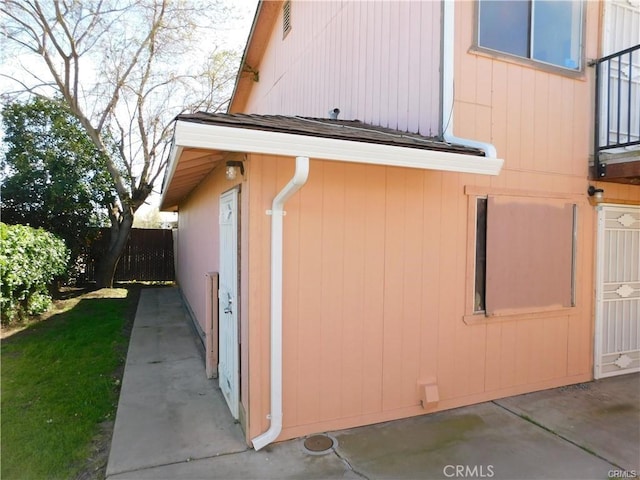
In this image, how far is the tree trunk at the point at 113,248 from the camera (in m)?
12.7

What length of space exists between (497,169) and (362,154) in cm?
133

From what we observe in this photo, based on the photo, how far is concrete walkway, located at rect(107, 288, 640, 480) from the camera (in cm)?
322

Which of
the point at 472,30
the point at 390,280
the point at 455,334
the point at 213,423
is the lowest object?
the point at 213,423

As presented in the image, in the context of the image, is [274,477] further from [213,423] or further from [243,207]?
[243,207]

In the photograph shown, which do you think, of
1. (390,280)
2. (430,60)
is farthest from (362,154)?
(430,60)

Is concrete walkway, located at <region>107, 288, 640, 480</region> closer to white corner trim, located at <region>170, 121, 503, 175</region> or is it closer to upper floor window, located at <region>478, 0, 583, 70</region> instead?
white corner trim, located at <region>170, 121, 503, 175</region>

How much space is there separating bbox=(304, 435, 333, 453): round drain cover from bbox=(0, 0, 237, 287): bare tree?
10916 millimetres

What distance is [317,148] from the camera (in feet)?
10.2

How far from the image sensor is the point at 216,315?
16.6 feet

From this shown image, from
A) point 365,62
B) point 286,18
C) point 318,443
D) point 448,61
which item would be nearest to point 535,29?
point 448,61

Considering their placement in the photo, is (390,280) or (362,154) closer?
(362,154)

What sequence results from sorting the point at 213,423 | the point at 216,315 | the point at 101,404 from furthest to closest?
1. the point at 216,315
2. the point at 101,404
3. the point at 213,423

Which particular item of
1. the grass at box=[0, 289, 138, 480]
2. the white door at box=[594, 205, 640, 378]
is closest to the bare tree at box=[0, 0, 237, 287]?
the grass at box=[0, 289, 138, 480]

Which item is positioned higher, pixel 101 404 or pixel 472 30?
pixel 472 30
